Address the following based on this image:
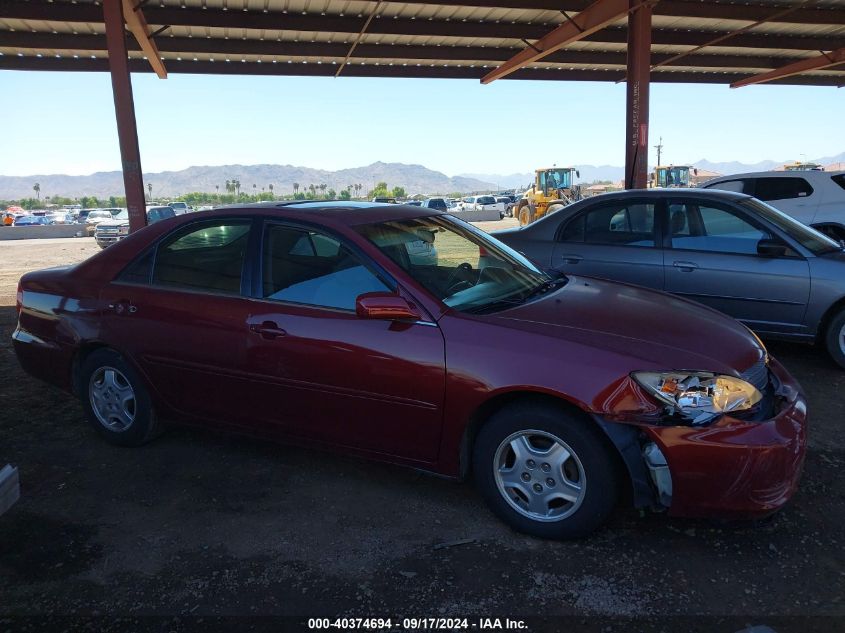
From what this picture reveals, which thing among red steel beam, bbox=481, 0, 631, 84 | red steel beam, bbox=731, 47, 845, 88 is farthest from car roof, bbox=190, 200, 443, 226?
red steel beam, bbox=731, 47, 845, 88

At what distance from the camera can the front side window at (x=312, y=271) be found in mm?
3195

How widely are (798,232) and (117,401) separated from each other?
220 inches

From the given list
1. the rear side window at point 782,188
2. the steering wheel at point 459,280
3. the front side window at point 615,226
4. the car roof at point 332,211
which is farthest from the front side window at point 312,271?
the rear side window at point 782,188

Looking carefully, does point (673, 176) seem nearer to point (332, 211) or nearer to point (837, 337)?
point (837, 337)

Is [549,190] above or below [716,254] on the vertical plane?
above

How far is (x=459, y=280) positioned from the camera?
343cm

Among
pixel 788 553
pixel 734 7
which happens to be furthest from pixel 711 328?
pixel 734 7

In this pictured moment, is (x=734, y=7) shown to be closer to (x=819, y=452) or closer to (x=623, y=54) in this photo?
(x=623, y=54)

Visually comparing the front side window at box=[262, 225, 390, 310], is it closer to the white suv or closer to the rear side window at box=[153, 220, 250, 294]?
the rear side window at box=[153, 220, 250, 294]

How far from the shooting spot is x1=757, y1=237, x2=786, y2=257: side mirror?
17.2 ft

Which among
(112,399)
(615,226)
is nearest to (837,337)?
(615,226)

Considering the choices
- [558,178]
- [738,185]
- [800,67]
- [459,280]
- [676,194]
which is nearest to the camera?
[459,280]

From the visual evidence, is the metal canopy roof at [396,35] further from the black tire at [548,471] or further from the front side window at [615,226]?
the black tire at [548,471]

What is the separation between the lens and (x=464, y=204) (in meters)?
55.8
